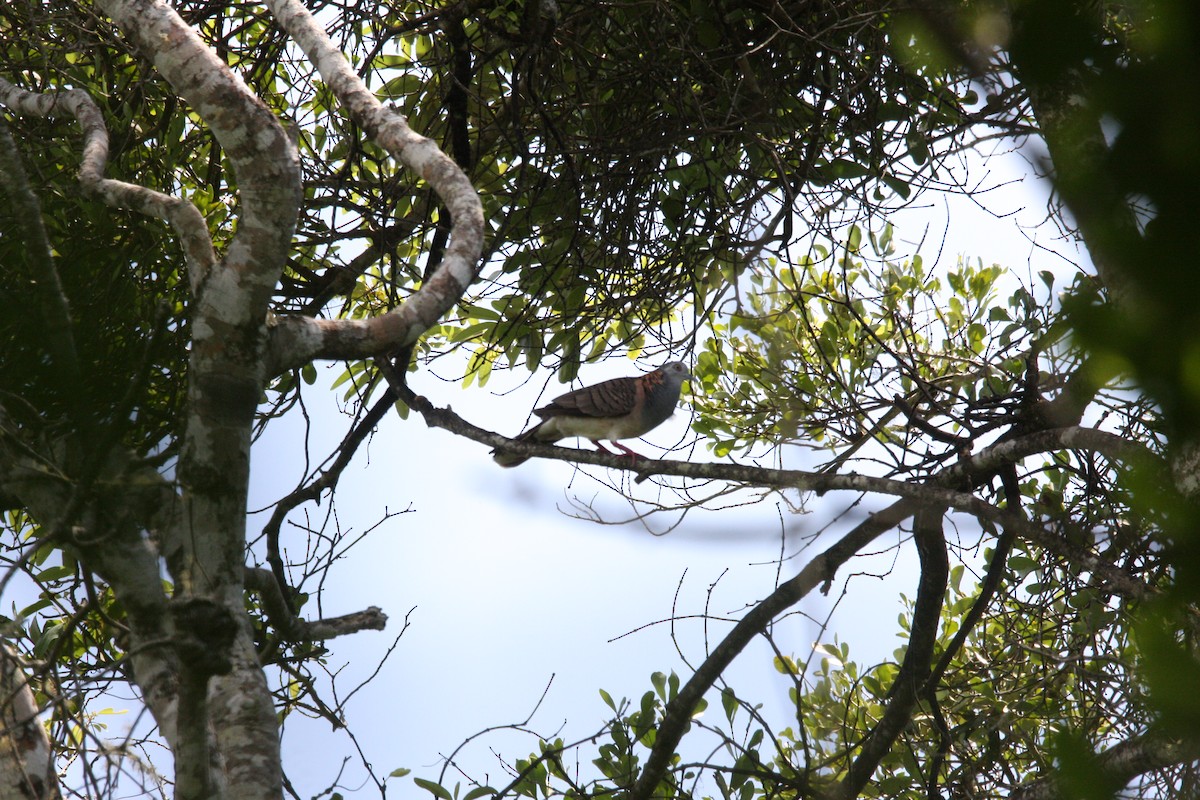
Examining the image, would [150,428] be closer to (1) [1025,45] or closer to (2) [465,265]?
(2) [465,265]

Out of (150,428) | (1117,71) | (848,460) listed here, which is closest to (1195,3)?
(1117,71)

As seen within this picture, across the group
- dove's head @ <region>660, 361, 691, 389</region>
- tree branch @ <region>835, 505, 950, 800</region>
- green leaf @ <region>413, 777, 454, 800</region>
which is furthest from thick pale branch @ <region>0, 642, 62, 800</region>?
dove's head @ <region>660, 361, 691, 389</region>

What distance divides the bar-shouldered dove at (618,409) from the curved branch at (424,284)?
1897 mm

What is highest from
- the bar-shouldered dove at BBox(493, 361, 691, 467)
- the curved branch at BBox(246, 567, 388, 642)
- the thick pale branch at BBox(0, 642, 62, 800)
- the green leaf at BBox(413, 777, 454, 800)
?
the bar-shouldered dove at BBox(493, 361, 691, 467)

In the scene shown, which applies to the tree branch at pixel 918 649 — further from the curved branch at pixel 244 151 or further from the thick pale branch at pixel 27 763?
the thick pale branch at pixel 27 763

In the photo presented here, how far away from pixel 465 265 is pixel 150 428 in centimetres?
104

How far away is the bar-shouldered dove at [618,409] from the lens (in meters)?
4.12

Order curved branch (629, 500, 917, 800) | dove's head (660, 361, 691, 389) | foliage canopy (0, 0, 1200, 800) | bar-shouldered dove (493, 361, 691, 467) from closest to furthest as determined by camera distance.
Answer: foliage canopy (0, 0, 1200, 800) → curved branch (629, 500, 917, 800) → bar-shouldered dove (493, 361, 691, 467) → dove's head (660, 361, 691, 389)

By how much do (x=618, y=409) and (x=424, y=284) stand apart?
211cm

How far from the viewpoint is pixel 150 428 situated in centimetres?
257

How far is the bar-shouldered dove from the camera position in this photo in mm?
4117

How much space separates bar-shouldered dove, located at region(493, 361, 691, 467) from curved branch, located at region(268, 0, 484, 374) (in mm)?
1897

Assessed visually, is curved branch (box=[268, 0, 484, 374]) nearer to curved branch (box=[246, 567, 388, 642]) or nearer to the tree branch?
curved branch (box=[246, 567, 388, 642])

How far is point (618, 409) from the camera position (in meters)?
4.23
